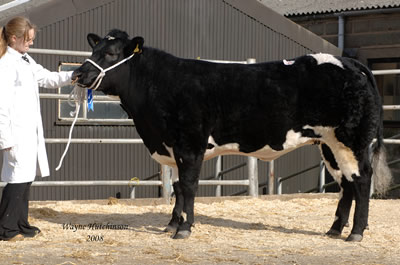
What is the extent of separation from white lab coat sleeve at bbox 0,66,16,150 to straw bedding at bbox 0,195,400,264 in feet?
2.79

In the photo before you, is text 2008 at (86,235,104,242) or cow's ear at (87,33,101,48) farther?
cow's ear at (87,33,101,48)

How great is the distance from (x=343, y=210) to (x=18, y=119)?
3003 mm

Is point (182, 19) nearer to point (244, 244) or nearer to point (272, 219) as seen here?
point (272, 219)

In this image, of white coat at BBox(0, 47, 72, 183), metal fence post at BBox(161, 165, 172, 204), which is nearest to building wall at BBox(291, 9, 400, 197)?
metal fence post at BBox(161, 165, 172, 204)

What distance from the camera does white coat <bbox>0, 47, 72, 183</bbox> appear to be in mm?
5746

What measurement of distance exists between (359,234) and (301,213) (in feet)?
5.79

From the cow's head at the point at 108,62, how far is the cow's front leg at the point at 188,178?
0.91 m

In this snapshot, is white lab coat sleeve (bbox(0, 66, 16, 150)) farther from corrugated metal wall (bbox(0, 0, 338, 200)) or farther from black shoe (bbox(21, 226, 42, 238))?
corrugated metal wall (bbox(0, 0, 338, 200))

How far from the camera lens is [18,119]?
584 centimetres

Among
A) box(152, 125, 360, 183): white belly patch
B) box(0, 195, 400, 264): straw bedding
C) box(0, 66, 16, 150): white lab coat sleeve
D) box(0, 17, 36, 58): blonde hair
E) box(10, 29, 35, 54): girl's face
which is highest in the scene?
box(0, 17, 36, 58): blonde hair

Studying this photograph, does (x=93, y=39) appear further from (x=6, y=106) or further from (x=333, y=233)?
(x=333, y=233)

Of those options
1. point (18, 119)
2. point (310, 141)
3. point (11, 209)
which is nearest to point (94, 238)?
point (11, 209)

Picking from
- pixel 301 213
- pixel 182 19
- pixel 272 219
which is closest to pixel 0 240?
pixel 272 219

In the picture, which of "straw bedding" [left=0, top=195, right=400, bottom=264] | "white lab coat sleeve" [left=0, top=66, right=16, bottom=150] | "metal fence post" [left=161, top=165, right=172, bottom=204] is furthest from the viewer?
"metal fence post" [left=161, top=165, right=172, bottom=204]
